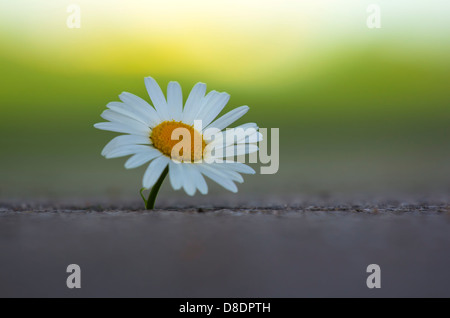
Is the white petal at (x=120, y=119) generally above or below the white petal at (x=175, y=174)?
above

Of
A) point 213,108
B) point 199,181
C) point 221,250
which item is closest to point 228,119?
point 213,108

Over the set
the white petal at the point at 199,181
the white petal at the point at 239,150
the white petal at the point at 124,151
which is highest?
the white petal at the point at 239,150

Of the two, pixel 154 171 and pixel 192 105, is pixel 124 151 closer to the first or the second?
pixel 154 171

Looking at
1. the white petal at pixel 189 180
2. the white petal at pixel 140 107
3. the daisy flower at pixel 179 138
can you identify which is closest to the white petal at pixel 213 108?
the daisy flower at pixel 179 138

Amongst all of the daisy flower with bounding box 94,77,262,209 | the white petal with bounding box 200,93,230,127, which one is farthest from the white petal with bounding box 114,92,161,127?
the white petal with bounding box 200,93,230,127

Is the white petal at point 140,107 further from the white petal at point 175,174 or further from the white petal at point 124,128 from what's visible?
the white petal at point 175,174
